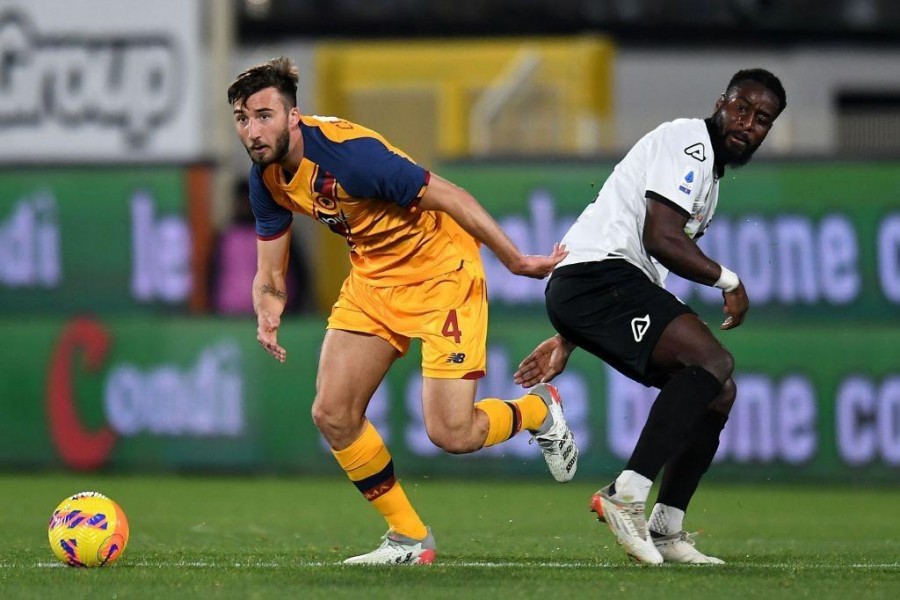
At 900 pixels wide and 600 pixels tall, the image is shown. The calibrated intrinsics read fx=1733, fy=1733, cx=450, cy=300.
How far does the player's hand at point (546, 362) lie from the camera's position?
27.2 feet

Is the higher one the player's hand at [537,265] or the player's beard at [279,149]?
the player's beard at [279,149]

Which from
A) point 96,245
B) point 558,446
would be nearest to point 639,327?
point 558,446

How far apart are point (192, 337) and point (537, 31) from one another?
22.6ft

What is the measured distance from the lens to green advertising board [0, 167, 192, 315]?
1524 cm

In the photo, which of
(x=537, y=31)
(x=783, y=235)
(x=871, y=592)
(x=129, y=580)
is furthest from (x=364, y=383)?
(x=537, y=31)

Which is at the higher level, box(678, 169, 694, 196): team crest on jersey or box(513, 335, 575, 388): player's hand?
box(678, 169, 694, 196): team crest on jersey

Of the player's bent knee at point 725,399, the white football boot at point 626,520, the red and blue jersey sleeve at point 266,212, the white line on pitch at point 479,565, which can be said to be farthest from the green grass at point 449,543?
the red and blue jersey sleeve at point 266,212

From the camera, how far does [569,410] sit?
13805 millimetres

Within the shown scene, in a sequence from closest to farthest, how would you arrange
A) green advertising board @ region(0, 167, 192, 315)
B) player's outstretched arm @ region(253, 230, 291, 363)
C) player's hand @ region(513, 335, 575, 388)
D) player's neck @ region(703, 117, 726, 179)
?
player's neck @ region(703, 117, 726, 179) → player's outstretched arm @ region(253, 230, 291, 363) → player's hand @ region(513, 335, 575, 388) → green advertising board @ region(0, 167, 192, 315)

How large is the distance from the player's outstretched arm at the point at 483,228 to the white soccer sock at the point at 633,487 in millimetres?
944

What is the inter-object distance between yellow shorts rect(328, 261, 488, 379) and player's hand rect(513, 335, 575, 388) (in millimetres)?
434

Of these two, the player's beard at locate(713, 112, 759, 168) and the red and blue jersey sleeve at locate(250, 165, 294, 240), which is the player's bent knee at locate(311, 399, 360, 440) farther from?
the player's beard at locate(713, 112, 759, 168)

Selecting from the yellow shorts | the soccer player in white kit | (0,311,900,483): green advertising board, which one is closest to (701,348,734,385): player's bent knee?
the soccer player in white kit

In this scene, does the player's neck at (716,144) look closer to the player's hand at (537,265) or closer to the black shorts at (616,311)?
the black shorts at (616,311)
